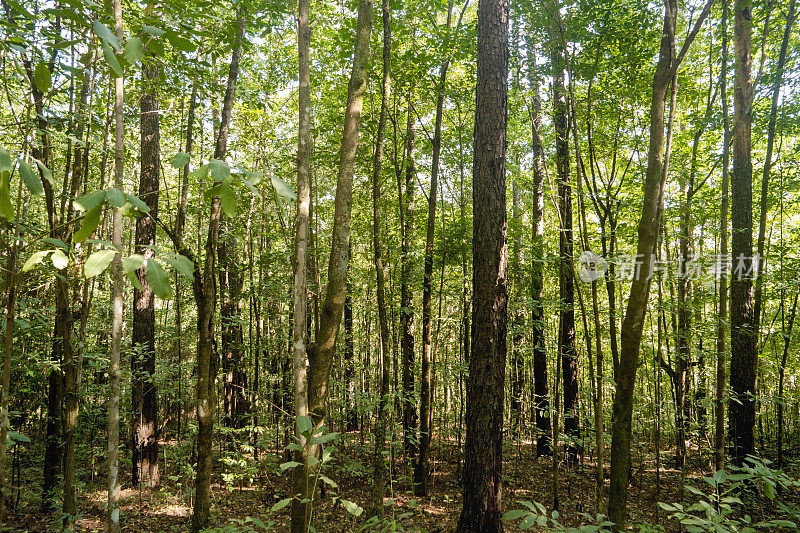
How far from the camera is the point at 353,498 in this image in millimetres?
8219

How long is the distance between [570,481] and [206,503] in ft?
23.6

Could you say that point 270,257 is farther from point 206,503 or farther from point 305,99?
point 305,99

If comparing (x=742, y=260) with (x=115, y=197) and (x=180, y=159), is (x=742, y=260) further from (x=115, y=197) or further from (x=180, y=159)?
(x=115, y=197)

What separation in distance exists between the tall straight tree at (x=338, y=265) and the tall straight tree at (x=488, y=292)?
173 centimetres

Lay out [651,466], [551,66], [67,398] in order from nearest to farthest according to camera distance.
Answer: [67,398], [551,66], [651,466]

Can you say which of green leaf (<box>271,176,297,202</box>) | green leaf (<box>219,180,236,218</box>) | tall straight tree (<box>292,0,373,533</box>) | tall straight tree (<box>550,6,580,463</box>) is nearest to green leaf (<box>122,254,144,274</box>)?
green leaf (<box>219,180,236,218</box>)

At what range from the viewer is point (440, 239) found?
30.7ft

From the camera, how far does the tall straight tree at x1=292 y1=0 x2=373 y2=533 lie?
343 centimetres

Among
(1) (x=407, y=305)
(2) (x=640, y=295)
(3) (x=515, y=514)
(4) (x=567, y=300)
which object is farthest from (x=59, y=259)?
(4) (x=567, y=300)

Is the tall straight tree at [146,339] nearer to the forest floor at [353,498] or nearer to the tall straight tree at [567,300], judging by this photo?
the forest floor at [353,498]

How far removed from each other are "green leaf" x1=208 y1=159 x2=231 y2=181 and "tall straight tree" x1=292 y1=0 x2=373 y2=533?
2.08 metres

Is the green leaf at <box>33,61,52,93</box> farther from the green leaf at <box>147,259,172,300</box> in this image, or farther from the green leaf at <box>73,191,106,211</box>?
the green leaf at <box>147,259,172,300</box>

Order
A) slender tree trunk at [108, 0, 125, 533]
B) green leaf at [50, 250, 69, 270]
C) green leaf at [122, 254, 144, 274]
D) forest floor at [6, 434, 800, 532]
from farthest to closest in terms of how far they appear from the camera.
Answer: forest floor at [6, 434, 800, 532], slender tree trunk at [108, 0, 125, 533], green leaf at [50, 250, 69, 270], green leaf at [122, 254, 144, 274]

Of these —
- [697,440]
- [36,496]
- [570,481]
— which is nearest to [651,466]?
[570,481]
